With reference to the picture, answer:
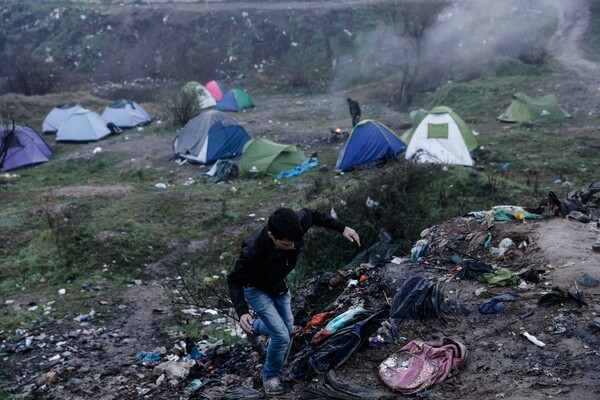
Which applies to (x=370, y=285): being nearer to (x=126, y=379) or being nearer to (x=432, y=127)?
(x=126, y=379)

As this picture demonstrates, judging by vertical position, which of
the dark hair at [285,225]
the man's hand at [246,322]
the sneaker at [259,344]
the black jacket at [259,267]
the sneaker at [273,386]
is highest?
the dark hair at [285,225]

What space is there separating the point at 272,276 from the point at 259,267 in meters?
0.12

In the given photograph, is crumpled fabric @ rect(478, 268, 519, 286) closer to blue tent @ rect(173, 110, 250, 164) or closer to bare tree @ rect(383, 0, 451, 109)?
blue tent @ rect(173, 110, 250, 164)

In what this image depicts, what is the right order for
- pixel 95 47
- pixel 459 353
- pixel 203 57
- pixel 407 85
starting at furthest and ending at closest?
pixel 95 47 → pixel 203 57 → pixel 407 85 → pixel 459 353

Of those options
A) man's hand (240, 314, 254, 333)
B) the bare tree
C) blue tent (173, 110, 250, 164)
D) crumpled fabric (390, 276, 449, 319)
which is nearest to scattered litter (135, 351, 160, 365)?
man's hand (240, 314, 254, 333)

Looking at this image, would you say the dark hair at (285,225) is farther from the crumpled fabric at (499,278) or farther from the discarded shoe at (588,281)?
the discarded shoe at (588,281)

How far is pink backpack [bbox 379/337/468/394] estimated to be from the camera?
3.80 meters

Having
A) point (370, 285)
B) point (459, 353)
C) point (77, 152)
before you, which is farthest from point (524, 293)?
point (77, 152)

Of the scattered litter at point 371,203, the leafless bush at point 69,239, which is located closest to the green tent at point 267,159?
the leafless bush at point 69,239

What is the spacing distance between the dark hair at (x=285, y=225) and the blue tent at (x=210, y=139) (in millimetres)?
11503

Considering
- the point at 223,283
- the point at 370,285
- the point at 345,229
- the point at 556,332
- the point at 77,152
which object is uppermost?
the point at 345,229

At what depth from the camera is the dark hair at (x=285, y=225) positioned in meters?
3.58

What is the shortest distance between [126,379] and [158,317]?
1.42 m

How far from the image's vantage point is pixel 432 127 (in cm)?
1241
